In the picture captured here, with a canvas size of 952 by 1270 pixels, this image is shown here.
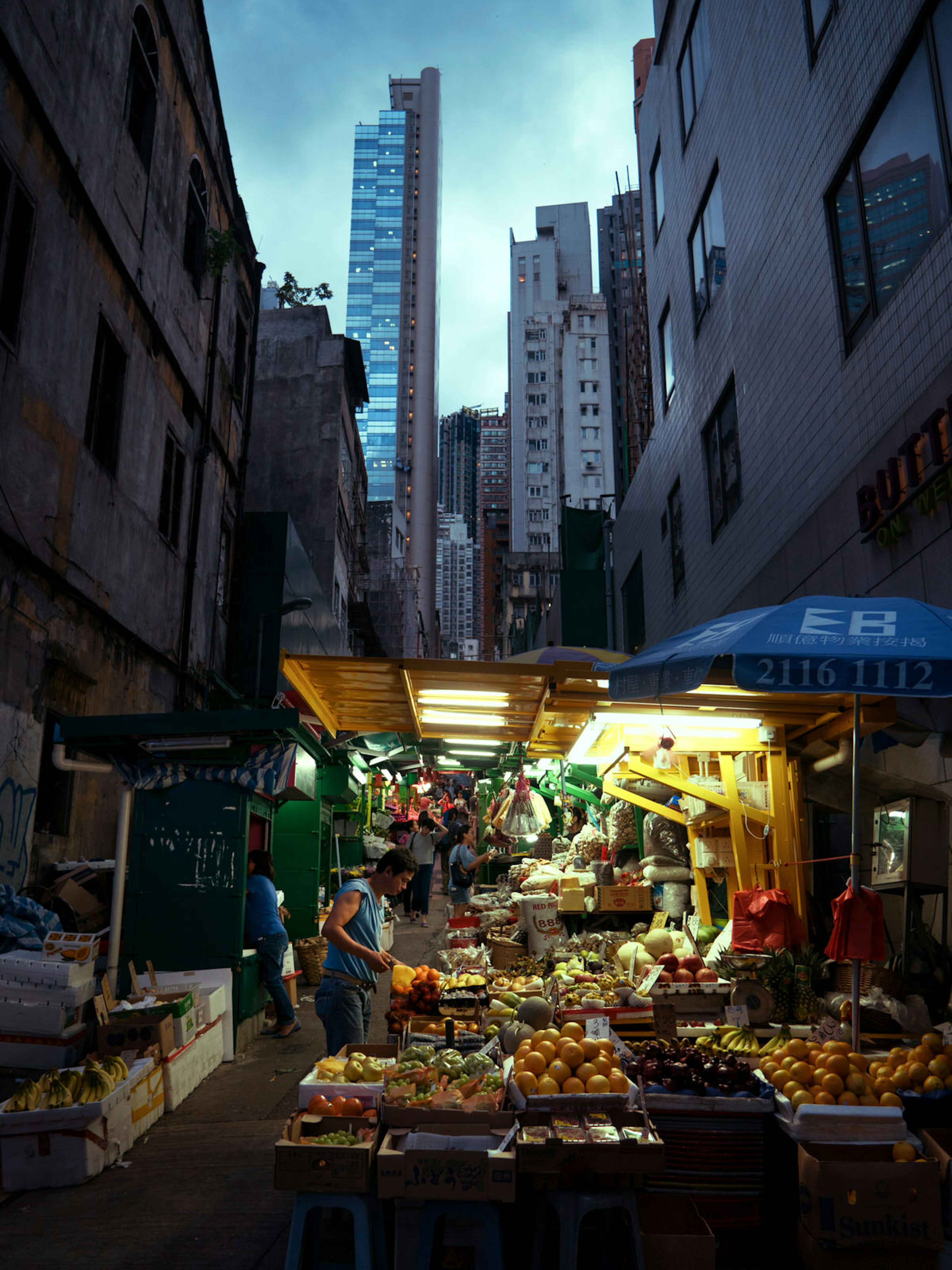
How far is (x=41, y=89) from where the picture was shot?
956cm

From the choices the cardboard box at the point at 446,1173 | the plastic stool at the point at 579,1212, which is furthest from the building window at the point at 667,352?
the cardboard box at the point at 446,1173

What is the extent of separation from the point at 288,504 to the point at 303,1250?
2891 cm

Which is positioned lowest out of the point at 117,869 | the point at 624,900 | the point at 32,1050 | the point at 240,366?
the point at 32,1050

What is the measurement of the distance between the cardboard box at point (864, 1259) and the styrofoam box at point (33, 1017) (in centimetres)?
592

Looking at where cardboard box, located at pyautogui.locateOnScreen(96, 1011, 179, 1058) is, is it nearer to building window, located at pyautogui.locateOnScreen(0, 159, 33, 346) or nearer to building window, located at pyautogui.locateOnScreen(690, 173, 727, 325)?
building window, located at pyautogui.locateOnScreen(0, 159, 33, 346)

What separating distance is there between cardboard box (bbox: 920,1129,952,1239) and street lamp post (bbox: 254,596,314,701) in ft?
42.1

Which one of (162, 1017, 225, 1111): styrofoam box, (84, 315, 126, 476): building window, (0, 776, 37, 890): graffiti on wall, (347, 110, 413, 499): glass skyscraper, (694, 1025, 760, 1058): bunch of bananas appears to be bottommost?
(162, 1017, 225, 1111): styrofoam box

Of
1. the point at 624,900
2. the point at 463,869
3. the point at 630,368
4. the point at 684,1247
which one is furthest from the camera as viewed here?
the point at 630,368

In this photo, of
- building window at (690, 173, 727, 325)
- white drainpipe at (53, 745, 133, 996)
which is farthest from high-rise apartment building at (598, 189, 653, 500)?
white drainpipe at (53, 745, 133, 996)

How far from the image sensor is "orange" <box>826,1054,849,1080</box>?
5.00 meters

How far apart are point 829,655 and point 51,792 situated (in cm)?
937

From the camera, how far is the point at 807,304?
10336mm

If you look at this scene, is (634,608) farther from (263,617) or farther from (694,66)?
(694,66)

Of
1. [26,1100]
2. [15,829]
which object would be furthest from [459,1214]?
[15,829]
